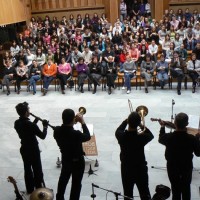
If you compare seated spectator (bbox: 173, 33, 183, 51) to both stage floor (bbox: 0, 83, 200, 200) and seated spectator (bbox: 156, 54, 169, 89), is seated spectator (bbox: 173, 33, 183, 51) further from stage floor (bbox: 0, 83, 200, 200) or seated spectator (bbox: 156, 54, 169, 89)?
stage floor (bbox: 0, 83, 200, 200)

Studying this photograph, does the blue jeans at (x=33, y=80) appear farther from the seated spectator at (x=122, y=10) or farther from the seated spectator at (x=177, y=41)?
the seated spectator at (x=122, y=10)

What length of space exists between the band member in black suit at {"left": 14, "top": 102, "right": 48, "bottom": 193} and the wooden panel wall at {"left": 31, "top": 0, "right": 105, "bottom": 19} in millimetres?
15631

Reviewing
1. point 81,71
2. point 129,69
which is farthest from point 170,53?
point 81,71

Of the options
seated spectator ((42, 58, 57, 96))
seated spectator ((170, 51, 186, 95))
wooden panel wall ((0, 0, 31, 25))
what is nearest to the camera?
seated spectator ((170, 51, 186, 95))

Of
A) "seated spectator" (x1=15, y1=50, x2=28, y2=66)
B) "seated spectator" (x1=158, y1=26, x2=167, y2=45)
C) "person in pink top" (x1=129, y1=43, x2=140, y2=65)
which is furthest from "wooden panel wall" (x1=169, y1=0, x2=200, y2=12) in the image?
"seated spectator" (x1=15, y1=50, x2=28, y2=66)

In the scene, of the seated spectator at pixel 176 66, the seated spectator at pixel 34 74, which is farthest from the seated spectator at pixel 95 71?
the seated spectator at pixel 176 66

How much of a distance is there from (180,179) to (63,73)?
8692mm

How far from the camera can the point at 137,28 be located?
16.8m

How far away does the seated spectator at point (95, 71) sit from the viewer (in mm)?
12336

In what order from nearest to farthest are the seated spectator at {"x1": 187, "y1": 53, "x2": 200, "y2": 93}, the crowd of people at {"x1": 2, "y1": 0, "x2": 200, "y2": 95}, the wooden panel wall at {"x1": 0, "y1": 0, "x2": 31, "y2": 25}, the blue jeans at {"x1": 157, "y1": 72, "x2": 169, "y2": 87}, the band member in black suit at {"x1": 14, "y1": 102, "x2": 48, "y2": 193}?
the band member in black suit at {"x1": 14, "y1": 102, "x2": 48, "y2": 193} < the seated spectator at {"x1": 187, "y1": 53, "x2": 200, "y2": 93} < the blue jeans at {"x1": 157, "y1": 72, "x2": 169, "y2": 87} < the crowd of people at {"x1": 2, "y1": 0, "x2": 200, "y2": 95} < the wooden panel wall at {"x1": 0, "y1": 0, "x2": 31, "y2": 25}

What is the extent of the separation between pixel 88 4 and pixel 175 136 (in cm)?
1690

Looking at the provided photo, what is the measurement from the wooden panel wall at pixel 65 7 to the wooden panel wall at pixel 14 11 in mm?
591

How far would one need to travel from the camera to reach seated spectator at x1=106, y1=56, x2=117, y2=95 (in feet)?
40.1

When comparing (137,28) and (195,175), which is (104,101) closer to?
(195,175)
